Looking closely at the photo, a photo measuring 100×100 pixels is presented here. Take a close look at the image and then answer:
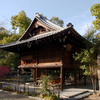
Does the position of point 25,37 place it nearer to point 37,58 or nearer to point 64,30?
point 37,58

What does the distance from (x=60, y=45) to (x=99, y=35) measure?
338 centimetres

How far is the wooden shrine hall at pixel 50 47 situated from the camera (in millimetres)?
9359

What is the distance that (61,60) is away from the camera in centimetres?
984

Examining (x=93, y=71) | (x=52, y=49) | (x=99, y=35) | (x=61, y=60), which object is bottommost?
(x=93, y=71)

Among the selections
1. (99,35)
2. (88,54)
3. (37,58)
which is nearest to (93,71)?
(88,54)

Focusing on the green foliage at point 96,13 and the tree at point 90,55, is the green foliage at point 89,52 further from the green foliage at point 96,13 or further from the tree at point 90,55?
the green foliage at point 96,13

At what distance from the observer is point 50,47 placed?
35.8 feet

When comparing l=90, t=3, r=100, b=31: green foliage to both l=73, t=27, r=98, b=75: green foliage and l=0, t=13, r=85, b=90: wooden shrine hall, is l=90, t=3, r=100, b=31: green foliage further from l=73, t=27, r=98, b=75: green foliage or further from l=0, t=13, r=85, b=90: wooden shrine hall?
l=0, t=13, r=85, b=90: wooden shrine hall

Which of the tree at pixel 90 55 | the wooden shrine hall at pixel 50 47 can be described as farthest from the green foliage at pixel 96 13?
the wooden shrine hall at pixel 50 47

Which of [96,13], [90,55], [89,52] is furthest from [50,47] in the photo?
[96,13]

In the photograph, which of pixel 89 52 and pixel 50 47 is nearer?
pixel 89 52

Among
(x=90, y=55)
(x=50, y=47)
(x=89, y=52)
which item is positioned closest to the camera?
(x=90, y=55)

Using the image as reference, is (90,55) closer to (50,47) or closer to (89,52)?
(89,52)

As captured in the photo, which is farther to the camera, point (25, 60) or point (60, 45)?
point (25, 60)
